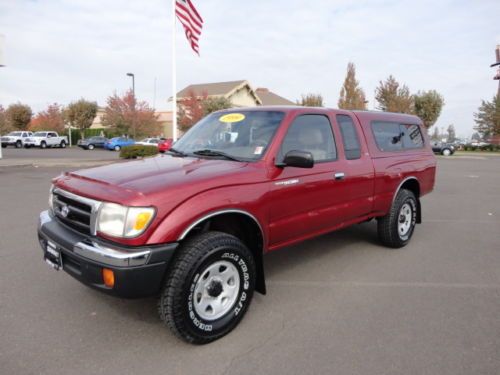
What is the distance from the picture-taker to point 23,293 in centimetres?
380

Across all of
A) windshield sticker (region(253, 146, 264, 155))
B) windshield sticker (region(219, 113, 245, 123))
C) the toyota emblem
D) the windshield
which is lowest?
the toyota emblem

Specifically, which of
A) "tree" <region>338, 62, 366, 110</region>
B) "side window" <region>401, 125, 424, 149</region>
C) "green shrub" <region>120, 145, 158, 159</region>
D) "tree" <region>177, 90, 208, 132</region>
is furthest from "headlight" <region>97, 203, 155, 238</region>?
"tree" <region>338, 62, 366, 110</region>

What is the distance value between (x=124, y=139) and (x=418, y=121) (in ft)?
120

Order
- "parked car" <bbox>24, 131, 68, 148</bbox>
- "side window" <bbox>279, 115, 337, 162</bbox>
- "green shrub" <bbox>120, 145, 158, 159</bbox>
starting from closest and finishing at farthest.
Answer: "side window" <bbox>279, 115, 337, 162</bbox>
"green shrub" <bbox>120, 145, 158, 159</bbox>
"parked car" <bbox>24, 131, 68, 148</bbox>

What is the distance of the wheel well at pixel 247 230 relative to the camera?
10.8ft

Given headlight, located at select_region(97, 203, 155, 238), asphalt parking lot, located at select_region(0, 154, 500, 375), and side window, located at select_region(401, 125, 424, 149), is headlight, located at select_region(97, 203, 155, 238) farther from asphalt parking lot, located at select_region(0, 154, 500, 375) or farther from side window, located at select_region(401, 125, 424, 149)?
side window, located at select_region(401, 125, 424, 149)

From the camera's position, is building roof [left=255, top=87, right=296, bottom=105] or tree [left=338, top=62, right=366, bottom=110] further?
building roof [left=255, top=87, right=296, bottom=105]

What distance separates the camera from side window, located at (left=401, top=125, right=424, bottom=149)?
5.57 metres

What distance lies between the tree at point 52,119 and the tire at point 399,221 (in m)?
54.2

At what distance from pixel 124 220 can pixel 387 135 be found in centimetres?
382

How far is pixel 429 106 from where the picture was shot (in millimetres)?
44844

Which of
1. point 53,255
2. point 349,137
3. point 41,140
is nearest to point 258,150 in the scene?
point 349,137

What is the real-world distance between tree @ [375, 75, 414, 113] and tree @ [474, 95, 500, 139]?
11.7 m

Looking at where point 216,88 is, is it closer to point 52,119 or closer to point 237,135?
point 52,119
